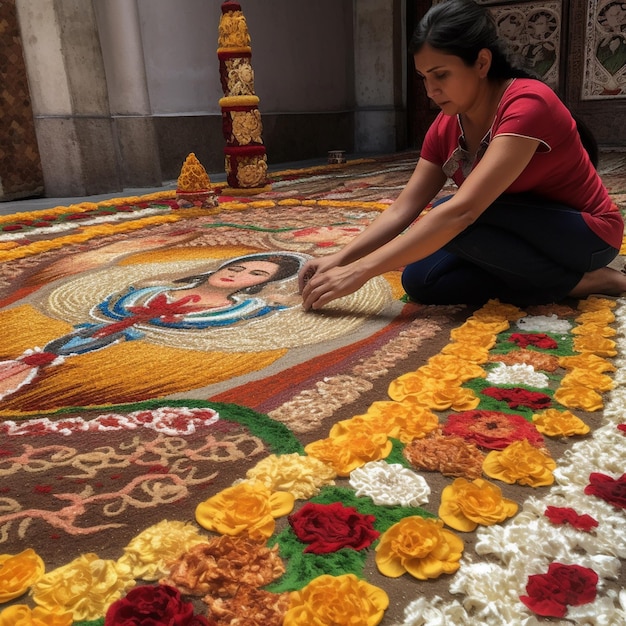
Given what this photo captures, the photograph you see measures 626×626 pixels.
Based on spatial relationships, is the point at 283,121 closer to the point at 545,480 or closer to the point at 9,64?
the point at 9,64

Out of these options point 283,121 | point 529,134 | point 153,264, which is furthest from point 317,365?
point 283,121

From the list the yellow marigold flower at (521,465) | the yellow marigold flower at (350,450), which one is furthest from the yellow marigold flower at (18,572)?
the yellow marigold flower at (521,465)

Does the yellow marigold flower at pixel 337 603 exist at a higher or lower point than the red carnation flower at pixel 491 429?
higher

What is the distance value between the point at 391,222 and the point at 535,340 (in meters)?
0.63

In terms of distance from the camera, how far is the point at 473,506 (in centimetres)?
100

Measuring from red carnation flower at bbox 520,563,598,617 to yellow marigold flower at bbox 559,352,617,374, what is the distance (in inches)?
29.9

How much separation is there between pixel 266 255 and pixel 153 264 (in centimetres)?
54

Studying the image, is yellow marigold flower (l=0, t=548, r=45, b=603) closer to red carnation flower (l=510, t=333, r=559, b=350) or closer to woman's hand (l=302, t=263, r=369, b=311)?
woman's hand (l=302, t=263, r=369, b=311)

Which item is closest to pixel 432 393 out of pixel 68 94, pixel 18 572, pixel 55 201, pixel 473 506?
pixel 473 506

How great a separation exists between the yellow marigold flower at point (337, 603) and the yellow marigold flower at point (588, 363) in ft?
3.07

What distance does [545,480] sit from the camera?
1090 millimetres

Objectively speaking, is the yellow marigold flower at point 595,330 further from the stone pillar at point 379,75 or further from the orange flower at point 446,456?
the stone pillar at point 379,75

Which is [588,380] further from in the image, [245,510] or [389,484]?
[245,510]

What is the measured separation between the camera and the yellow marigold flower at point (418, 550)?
89cm
